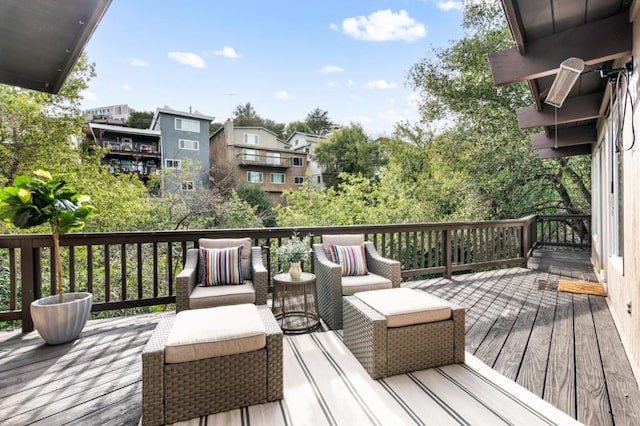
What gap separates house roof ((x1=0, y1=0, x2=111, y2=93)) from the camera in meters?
2.07

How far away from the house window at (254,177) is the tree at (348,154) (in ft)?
12.6

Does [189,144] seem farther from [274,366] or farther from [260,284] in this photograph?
[274,366]

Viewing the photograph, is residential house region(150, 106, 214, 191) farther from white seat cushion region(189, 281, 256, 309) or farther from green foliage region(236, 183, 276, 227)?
white seat cushion region(189, 281, 256, 309)

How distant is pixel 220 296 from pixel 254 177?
17.9 m

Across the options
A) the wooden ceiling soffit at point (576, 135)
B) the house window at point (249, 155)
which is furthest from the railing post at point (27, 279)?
the house window at point (249, 155)

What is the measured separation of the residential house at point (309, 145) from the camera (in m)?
21.8

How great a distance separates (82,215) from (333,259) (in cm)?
254

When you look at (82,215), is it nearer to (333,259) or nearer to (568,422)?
(333,259)

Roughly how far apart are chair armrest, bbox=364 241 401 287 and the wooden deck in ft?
2.80

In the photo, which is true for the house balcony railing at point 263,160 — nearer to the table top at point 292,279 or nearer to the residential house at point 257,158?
the residential house at point 257,158

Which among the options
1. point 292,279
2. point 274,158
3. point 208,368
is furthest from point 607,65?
point 274,158

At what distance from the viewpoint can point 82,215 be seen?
3043 mm

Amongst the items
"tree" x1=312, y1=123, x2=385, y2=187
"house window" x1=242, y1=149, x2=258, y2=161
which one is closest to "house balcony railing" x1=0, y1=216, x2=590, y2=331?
"tree" x1=312, y1=123, x2=385, y2=187

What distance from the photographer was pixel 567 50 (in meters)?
2.72
